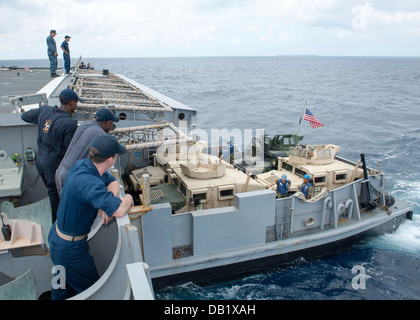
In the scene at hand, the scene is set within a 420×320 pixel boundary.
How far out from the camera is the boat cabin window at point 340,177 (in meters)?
12.1

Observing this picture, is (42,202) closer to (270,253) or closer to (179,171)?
(179,171)

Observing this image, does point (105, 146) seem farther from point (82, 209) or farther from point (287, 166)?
point (287, 166)

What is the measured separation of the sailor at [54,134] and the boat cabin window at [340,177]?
9664mm

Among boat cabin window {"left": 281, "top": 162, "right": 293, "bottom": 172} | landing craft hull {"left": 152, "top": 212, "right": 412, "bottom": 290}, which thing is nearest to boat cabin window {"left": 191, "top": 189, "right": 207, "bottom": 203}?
landing craft hull {"left": 152, "top": 212, "right": 412, "bottom": 290}

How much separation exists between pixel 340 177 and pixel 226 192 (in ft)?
16.4

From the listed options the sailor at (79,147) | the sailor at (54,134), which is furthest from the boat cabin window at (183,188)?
the sailor at (79,147)

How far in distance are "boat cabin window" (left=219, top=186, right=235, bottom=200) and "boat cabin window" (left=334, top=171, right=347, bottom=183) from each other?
458 cm

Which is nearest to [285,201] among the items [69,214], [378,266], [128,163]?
[378,266]

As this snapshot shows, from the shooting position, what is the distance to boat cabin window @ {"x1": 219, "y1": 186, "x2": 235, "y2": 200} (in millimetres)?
9670

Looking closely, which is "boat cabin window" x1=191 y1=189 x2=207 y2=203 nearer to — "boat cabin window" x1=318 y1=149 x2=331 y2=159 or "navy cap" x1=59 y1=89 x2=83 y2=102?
"navy cap" x1=59 y1=89 x2=83 y2=102

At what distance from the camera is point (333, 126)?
3466cm

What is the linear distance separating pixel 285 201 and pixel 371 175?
14.7 ft

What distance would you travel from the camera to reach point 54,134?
17.5ft

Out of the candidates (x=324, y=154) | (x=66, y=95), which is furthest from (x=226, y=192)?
(x=66, y=95)
